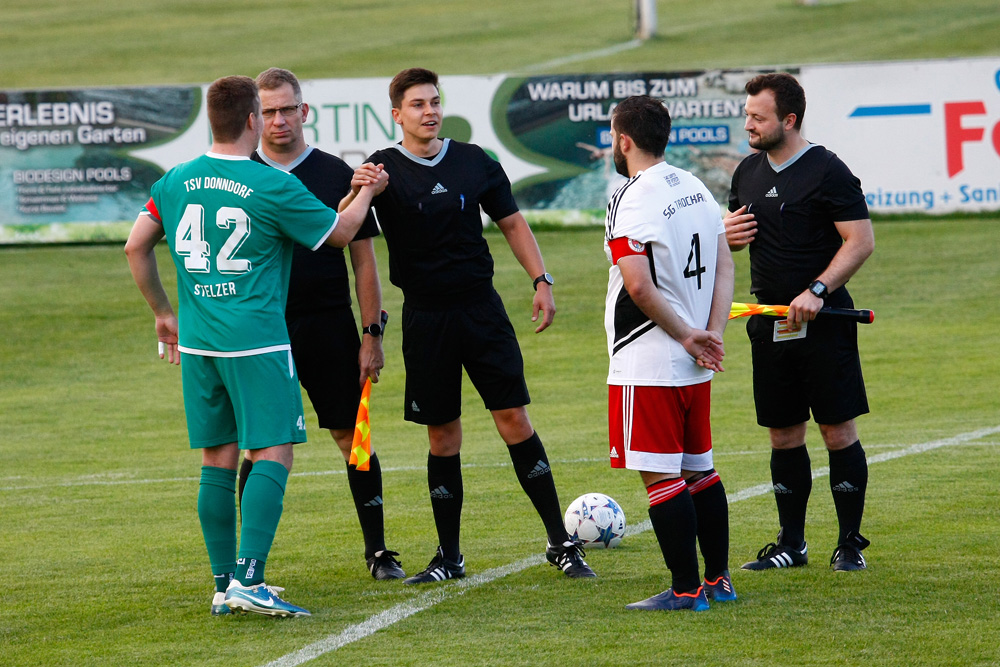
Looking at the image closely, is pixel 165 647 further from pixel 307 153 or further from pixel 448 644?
pixel 307 153

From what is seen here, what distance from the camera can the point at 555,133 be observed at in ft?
63.5

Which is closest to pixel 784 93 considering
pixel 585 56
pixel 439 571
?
pixel 439 571

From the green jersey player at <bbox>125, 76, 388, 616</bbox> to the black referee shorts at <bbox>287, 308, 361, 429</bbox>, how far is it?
0.75 meters

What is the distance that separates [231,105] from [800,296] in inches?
110

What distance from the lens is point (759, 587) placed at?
596cm

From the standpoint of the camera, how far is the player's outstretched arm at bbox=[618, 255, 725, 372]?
17.6ft

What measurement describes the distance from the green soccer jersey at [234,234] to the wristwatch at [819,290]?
2299 mm

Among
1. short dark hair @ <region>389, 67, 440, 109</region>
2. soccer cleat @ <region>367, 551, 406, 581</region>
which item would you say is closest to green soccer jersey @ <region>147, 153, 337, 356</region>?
short dark hair @ <region>389, 67, 440, 109</region>

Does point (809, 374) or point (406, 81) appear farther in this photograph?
point (809, 374)

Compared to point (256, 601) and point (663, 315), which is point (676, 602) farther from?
point (256, 601)

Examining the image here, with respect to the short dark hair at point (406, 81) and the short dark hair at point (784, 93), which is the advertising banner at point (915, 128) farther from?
the short dark hair at point (406, 81)

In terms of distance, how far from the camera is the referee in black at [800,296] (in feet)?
20.6

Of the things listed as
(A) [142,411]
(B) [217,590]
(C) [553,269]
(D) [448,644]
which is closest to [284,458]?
(B) [217,590]

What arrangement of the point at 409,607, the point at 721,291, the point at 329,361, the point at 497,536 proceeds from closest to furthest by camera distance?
the point at 721,291
the point at 409,607
the point at 329,361
the point at 497,536
